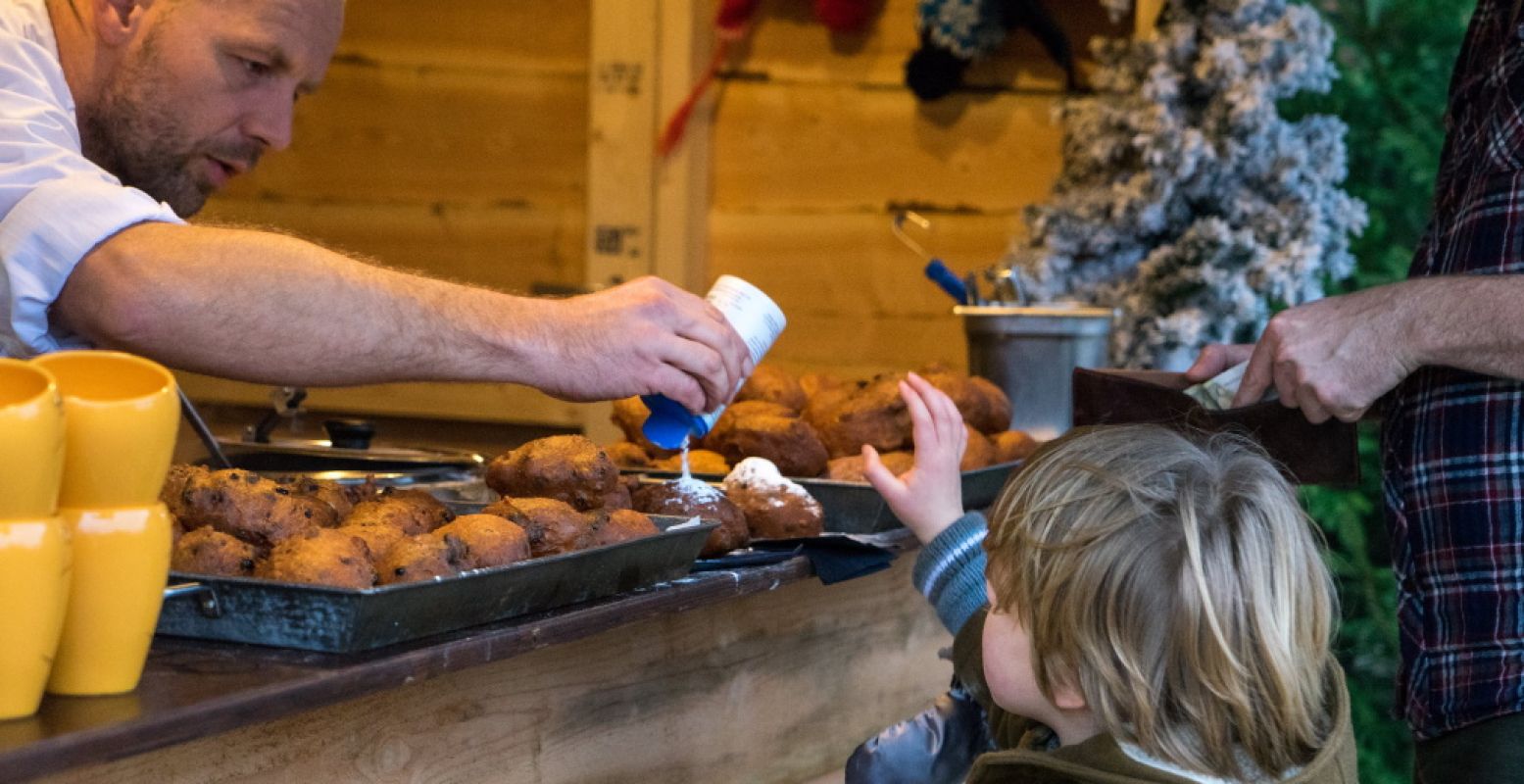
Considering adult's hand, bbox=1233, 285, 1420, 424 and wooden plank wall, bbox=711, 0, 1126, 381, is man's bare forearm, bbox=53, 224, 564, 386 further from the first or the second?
wooden plank wall, bbox=711, 0, 1126, 381

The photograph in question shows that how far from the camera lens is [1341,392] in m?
1.76

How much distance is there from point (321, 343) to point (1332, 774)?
100 centimetres

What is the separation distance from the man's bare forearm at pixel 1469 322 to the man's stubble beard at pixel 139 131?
1.47 m

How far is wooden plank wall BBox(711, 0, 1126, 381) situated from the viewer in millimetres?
3668

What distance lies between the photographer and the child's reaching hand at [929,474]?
1.86 meters

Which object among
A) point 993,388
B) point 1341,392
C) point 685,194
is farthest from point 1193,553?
point 685,194

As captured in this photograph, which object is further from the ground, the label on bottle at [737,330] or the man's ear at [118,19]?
the man's ear at [118,19]

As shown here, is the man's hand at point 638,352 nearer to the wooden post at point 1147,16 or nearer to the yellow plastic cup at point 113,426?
the yellow plastic cup at point 113,426

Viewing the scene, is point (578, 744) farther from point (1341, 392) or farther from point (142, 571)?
point (1341, 392)

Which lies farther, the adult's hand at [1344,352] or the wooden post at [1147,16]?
the wooden post at [1147,16]

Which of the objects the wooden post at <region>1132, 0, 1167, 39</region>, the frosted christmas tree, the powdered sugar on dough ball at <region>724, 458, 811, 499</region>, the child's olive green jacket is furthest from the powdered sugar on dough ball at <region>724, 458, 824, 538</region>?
the wooden post at <region>1132, 0, 1167, 39</region>

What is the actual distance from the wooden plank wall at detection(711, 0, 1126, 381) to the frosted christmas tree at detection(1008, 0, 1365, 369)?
55 cm

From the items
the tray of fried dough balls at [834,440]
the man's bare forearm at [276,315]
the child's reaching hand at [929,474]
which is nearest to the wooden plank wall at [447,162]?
the tray of fried dough balls at [834,440]

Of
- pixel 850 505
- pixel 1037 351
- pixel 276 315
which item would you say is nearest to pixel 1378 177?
pixel 1037 351
